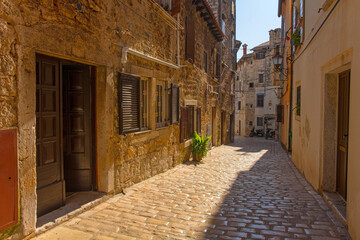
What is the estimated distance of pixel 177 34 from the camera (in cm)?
791

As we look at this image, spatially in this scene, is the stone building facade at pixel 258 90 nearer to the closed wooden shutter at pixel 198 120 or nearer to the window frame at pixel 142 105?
the closed wooden shutter at pixel 198 120

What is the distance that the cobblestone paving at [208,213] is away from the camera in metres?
3.48

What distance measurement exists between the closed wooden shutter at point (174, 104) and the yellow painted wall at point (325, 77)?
11.2 ft

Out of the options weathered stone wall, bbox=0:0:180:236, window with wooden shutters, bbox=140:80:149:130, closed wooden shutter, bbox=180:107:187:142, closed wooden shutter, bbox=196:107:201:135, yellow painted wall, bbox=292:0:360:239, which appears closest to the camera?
weathered stone wall, bbox=0:0:180:236

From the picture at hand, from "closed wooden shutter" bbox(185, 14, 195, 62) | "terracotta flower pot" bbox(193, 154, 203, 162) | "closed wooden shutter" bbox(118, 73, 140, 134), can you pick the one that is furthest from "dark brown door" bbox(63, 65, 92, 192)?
"terracotta flower pot" bbox(193, 154, 203, 162)

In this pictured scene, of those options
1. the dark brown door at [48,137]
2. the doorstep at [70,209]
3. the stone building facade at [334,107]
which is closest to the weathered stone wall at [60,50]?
the doorstep at [70,209]

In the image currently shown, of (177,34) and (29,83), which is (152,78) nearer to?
(177,34)

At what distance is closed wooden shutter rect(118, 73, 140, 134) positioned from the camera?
493 cm

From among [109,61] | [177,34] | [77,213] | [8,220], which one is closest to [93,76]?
[109,61]

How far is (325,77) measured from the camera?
16.5 feet

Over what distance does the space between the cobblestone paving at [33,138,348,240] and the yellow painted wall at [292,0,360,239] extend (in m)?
0.58

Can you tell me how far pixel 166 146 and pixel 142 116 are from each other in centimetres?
149

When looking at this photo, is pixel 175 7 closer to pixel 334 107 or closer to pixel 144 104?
pixel 144 104

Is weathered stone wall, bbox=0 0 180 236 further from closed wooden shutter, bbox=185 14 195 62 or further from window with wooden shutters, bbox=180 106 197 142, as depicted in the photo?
window with wooden shutters, bbox=180 106 197 142
